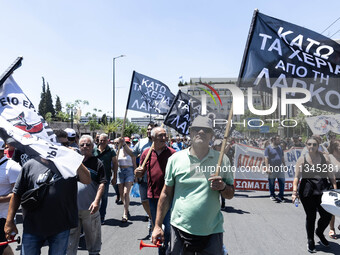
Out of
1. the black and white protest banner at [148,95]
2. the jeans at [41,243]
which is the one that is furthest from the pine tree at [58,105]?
the jeans at [41,243]

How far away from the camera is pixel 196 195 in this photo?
3.14 meters

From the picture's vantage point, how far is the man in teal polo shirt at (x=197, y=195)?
3102 mm

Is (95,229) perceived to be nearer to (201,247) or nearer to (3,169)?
(3,169)

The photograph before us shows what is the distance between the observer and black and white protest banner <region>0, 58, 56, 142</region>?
381cm

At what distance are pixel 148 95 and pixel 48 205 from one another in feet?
17.3

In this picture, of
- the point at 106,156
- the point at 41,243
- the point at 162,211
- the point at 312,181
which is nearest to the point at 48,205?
the point at 41,243

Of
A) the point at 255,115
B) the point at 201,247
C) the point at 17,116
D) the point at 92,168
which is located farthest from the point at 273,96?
the point at 17,116

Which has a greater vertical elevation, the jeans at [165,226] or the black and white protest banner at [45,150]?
the black and white protest banner at [45,150]

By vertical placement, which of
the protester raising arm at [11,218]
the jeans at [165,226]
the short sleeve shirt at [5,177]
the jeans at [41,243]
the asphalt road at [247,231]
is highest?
the short sleeve shirt at [5,177]

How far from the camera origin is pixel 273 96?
3.90 m

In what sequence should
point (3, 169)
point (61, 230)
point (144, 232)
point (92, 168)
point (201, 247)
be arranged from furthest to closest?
point (144, 232) → point (92, 168) → point (3, 169) → point (61, 230) → point (201, 247)

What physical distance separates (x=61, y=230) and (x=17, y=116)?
1.45 m

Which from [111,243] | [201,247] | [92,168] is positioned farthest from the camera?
[111,243]

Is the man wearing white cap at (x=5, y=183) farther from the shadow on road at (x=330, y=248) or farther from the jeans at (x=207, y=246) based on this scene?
the shadow on road at (x=330, y=248)
